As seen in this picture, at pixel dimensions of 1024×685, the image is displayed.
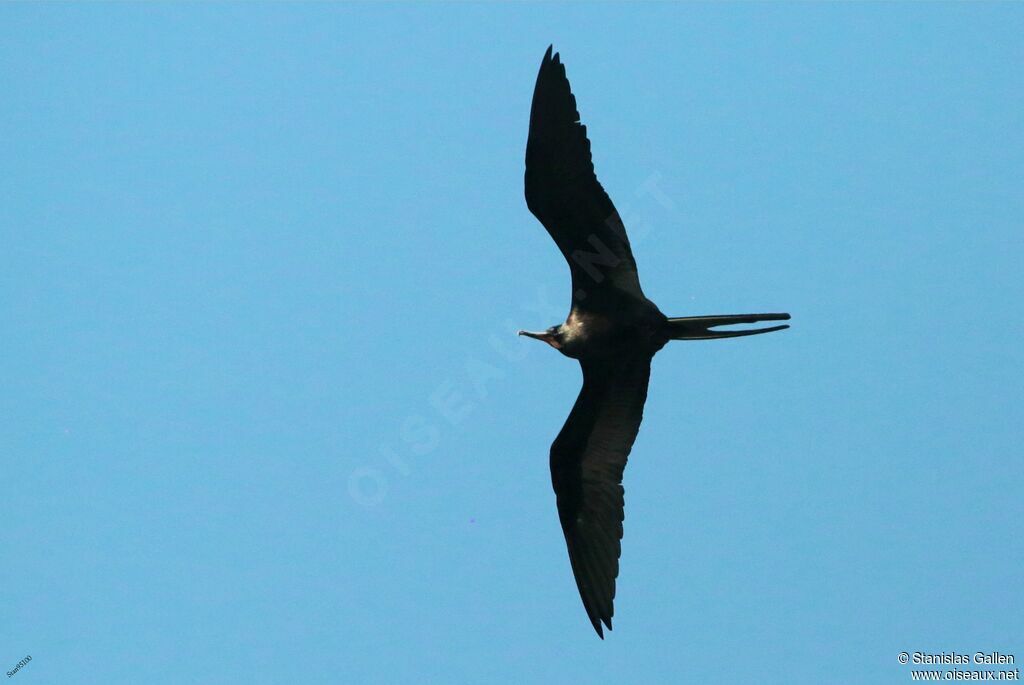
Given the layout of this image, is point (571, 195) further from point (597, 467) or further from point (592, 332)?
point (597, 467)

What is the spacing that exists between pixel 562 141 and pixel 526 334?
1669 mm

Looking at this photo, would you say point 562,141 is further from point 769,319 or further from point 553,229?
point 769,319

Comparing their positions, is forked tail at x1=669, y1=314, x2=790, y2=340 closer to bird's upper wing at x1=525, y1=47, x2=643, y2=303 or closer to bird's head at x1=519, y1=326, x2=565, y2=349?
bird's upper wing at x1=525, y1=47, x2=643, y2=303

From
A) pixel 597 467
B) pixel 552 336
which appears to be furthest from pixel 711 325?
pixel 597 467

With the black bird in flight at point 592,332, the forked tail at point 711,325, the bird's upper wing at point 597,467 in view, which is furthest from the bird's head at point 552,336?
the forked tail at point 711,325

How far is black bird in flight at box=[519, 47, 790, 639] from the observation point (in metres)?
8.80

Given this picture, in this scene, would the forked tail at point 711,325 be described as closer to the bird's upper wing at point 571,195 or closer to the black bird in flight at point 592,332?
the black bird in flight at point 592,332

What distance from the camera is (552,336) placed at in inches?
374

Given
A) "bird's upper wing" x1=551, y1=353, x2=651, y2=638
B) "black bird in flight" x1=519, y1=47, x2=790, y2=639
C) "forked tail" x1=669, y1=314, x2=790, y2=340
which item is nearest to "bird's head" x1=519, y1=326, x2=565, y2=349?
"black bird in flight" x1=519, y1=47, x2=790, y2=639

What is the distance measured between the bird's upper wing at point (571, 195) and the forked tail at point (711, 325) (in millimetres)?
422

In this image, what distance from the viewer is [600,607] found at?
378 inches

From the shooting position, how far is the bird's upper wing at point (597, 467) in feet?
31.6

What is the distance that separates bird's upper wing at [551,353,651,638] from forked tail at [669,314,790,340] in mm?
703

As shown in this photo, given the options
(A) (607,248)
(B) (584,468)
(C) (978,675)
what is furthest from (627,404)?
(C) (978,675)
